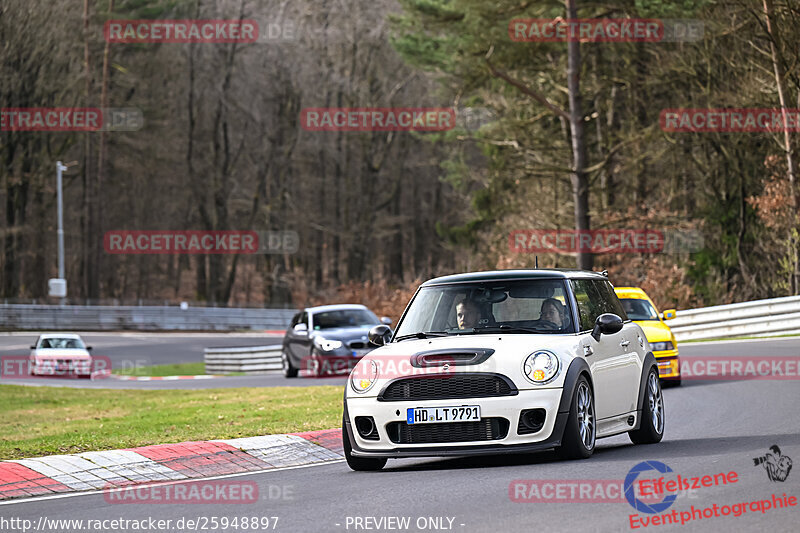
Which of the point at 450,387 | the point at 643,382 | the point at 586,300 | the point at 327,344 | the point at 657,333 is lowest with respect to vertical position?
the point at 327,344

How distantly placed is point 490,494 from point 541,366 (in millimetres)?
1753

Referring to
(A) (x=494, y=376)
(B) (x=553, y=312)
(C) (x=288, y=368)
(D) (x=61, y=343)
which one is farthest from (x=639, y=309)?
(D) (x=61, y=343)

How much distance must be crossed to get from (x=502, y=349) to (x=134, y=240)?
67358 millimetres

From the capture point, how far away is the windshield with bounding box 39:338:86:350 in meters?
39.1

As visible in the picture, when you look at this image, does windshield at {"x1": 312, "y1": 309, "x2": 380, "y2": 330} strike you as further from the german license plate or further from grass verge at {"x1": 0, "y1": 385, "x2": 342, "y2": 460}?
the german license plate

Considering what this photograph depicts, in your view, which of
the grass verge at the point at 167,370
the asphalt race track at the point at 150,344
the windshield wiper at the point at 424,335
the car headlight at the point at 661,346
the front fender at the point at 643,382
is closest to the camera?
the windshield wiper at the point at 424,335

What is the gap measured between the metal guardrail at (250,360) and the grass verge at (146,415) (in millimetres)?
8250

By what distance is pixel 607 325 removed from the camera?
11406 millimetres

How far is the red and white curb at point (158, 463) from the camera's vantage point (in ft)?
35.0

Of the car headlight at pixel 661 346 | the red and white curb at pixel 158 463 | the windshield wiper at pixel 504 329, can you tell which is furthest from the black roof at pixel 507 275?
the car headlight at pixel 661 346

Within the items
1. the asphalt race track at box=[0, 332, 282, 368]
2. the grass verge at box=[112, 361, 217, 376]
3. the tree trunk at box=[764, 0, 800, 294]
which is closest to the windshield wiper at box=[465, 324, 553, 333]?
the tree trunk at box=[764, 0, 800, 294]

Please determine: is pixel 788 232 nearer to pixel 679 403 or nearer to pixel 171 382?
pixel 171 382

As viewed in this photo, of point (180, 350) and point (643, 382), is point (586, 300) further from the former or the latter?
point (180, 350)

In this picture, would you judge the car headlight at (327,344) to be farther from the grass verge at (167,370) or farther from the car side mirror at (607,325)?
the car side mirror at (607,325)
